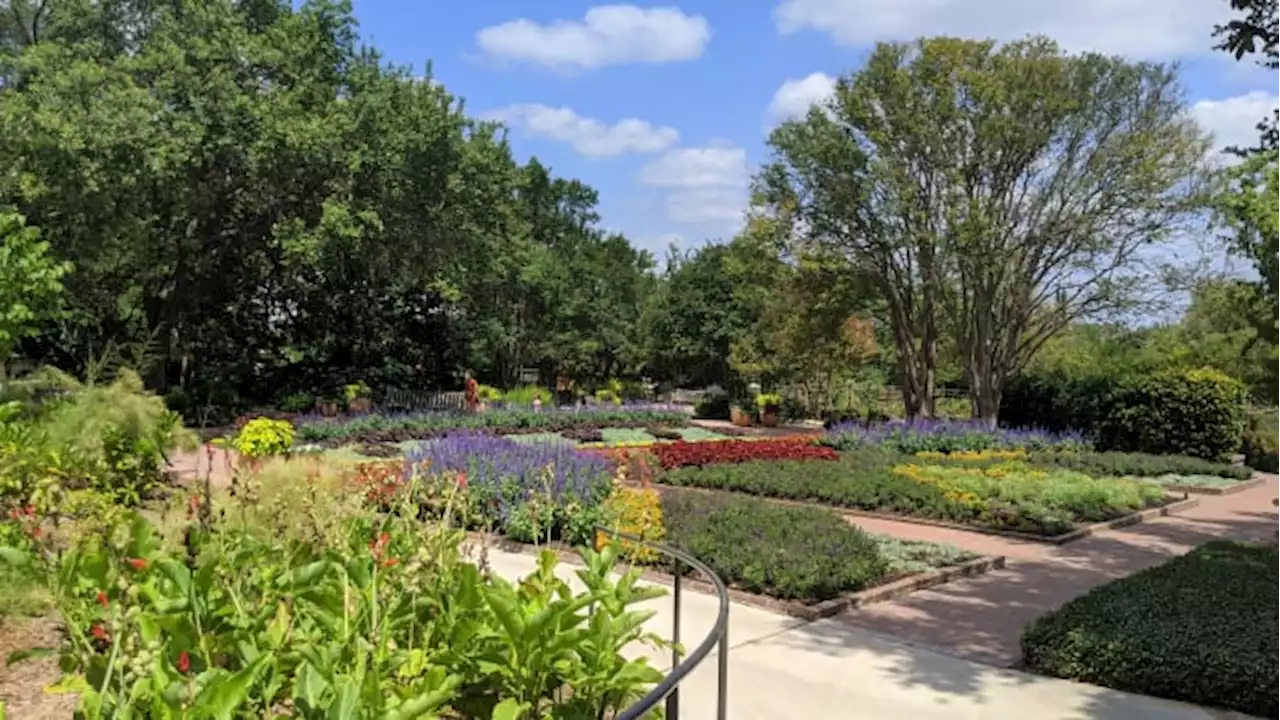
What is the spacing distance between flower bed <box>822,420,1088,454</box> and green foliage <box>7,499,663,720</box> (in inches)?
587

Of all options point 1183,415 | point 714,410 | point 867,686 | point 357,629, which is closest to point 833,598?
point 867,686

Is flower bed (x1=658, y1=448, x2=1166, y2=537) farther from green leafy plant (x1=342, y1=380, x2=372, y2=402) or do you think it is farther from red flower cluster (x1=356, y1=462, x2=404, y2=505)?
green leafy plant (x1=342, y1=380, x2=372, y2=402)

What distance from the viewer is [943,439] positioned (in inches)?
698

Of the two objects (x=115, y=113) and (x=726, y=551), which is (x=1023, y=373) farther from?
(x=115, y=113)

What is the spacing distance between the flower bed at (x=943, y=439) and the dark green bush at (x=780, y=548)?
927 centimetres

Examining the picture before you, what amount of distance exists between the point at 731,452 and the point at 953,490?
4622mm

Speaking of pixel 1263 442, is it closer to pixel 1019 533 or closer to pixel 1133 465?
pixel 1133 465

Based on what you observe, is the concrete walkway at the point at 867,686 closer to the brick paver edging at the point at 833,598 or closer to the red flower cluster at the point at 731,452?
the brick paver edging at the point at 833,598

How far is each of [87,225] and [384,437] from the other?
7.04 metres

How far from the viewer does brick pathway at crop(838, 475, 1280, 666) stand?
5785 millimetres

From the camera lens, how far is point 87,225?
17297mm

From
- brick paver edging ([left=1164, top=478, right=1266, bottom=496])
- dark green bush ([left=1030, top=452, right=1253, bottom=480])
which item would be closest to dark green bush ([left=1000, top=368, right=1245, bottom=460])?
dark green bush ([left=1030, top=452, right=1253, bottom=480])

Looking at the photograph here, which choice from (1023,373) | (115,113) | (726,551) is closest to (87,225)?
(115,113)

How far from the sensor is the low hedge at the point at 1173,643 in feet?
14.9
